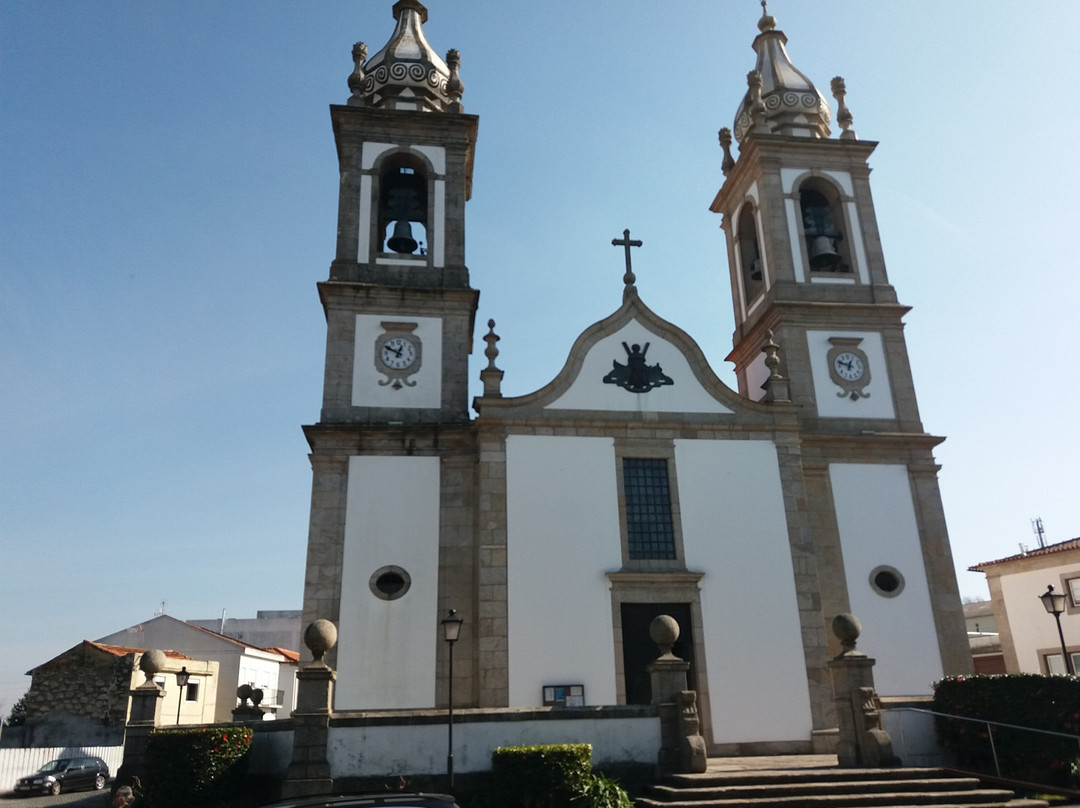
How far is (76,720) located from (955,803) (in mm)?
28107

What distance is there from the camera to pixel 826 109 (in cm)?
2458

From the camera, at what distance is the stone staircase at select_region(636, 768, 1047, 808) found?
1135 centimetres

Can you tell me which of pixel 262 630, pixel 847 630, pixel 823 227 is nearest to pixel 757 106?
pixel 823 227

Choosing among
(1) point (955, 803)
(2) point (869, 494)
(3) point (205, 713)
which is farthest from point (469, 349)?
(3) point (205, 713)

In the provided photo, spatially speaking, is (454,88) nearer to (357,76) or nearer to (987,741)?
(357,76)

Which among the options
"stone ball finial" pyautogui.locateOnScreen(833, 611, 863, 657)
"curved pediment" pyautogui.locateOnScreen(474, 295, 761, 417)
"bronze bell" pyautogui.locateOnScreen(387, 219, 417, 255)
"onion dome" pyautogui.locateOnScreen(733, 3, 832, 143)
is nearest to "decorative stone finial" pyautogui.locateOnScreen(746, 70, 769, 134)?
"onion dome" pyautogui.locateOnScreen(733, 3, 832, 143)

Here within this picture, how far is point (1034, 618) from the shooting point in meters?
29.9

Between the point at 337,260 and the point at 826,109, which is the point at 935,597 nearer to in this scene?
the point at 826,109

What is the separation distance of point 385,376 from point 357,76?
344 inches

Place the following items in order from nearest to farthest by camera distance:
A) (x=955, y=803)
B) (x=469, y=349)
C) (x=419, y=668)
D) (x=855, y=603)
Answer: (x=955, y=803), (x=419, y=668), (x=855, y=603), (x=469, y=349)

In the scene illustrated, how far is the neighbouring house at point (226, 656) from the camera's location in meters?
37.5

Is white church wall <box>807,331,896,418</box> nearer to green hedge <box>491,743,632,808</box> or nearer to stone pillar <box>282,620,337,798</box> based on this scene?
green hedge <box>491,743,632,808</box>

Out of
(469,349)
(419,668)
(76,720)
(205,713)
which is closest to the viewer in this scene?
(419,668)

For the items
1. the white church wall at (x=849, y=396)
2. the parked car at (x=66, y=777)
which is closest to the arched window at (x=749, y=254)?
the white church wall at (x=849, y=396)
